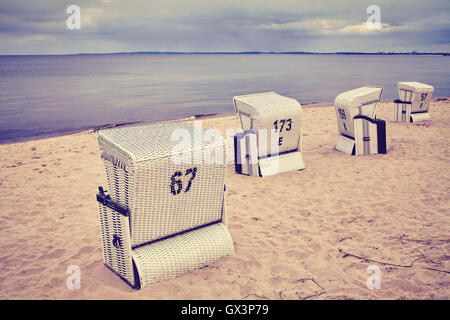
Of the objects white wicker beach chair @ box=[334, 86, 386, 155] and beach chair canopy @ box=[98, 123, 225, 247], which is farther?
white wicker beach chair @ box=[334, 86, 386, 155]

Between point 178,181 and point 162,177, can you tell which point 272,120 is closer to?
point 178,181

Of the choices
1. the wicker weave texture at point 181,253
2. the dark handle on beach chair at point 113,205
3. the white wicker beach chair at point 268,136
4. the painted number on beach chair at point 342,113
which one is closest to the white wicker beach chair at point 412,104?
the painted number on beach chair at point 342,113

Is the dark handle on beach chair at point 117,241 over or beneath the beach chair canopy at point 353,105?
beneath

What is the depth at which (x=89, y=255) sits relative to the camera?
14.3ft

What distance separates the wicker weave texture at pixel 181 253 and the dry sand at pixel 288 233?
12 centimetres

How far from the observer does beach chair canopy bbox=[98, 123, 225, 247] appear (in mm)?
3219

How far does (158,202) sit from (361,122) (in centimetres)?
651

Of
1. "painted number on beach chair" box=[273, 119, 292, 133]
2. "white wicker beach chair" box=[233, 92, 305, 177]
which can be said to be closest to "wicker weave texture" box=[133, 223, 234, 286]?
"white wicker beach chair" box=[233, 92, 305, 177]

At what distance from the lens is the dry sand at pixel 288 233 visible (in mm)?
3584

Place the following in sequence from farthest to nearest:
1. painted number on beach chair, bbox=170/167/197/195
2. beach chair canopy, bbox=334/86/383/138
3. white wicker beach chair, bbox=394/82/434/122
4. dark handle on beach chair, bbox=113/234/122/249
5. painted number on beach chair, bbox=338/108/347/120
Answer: white wicker beach chair, bbox=394/82/434/122 → painted number on beach chair, bbox=338/108/347/120 → beach chair canopy, bbox=334/86/383/138 → dark handle on beach chair, bbox=113/234/122/249 → painted number on beach chair, bbox=170/167/197/195

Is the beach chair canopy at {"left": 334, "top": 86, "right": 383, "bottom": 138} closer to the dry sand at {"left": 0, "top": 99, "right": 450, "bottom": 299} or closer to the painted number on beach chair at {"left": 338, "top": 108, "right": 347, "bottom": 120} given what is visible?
the painted number on beach chair at {"left": 338, "top": 108, "right": 347, "bottom": 120}

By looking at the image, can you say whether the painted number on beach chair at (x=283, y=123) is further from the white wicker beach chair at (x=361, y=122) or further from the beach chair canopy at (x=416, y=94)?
the beach chair canopy at (x=416, y=94)

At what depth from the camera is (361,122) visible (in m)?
8.38

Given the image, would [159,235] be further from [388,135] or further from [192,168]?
[388,135]
